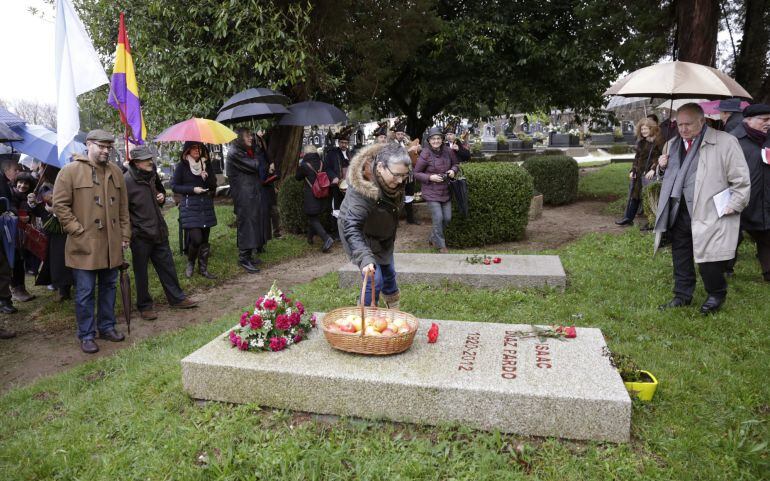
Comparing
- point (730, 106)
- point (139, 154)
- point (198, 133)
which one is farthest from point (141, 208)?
point (730, 106)

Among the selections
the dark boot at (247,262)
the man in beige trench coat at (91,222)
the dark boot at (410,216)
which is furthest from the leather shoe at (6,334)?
the dark boot at (410,216)

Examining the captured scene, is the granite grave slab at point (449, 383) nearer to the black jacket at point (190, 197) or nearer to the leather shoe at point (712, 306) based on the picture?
the leather shoe at point (712, 306)

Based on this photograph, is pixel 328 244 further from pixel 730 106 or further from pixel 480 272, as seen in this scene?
pixel 730 106

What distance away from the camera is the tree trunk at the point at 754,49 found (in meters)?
12.4

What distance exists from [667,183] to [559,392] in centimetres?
286

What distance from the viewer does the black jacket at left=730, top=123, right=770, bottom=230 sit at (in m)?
5.65

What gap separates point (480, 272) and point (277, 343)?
10.4ft

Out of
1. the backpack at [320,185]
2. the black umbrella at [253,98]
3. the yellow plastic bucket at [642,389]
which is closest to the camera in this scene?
the yellow plastic bucket at [642,389]

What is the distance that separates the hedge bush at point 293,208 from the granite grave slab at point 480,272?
11.5ft

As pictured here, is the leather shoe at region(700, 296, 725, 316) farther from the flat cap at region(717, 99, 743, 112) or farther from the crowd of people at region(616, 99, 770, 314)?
the flat cap at region(717, 99, 743, 112)

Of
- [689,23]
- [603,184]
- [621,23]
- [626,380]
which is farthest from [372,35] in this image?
[626,380]

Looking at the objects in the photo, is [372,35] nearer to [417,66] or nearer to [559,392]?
[417,66]

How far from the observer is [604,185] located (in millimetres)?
15820

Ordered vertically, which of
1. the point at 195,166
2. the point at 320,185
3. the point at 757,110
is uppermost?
the point at 757,110
